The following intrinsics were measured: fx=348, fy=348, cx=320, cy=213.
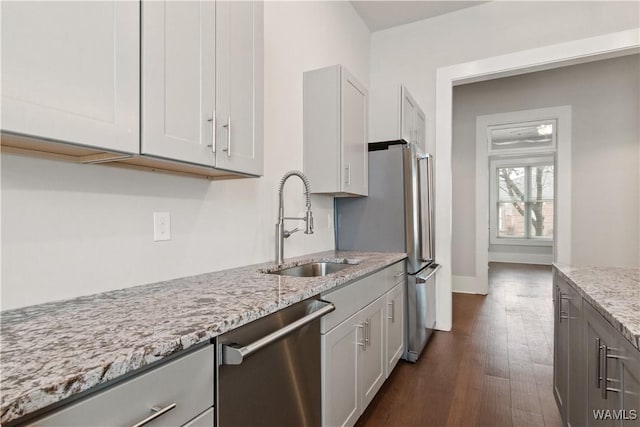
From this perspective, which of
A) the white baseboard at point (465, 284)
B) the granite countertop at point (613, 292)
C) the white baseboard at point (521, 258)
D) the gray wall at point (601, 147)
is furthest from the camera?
the white baseboard at point (521, 258)

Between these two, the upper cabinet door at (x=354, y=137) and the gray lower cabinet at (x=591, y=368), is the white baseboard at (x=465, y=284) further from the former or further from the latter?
the gray lower cabinet at (x=591, y=368)

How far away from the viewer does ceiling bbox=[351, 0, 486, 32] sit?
337cm

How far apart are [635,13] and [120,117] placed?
3925 mm

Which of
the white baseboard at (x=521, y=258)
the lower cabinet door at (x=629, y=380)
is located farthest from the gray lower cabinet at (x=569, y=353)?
the white baseboard at (x=521, y=258)

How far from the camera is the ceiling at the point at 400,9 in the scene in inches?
133

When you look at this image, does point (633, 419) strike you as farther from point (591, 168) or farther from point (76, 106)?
point (591, 168)

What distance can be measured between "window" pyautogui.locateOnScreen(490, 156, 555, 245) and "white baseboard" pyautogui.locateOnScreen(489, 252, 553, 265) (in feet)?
0.95

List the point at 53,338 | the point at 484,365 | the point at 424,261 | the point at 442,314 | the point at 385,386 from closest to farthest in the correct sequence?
the point at 53,338
the point at 385,386
the point at 484,365
the point at 424,261
the point at 442,314

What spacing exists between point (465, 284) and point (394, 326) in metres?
3.14

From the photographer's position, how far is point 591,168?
432 cm

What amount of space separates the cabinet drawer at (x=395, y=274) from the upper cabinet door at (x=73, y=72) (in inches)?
68.1

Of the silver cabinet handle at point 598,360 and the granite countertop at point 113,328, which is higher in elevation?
the granite countertop at point 113,328

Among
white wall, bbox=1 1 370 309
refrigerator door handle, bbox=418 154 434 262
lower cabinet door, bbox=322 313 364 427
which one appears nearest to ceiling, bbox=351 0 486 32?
white wall, bbox=1 1 370 309

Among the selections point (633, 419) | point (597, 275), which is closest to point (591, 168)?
point (597, 275)
